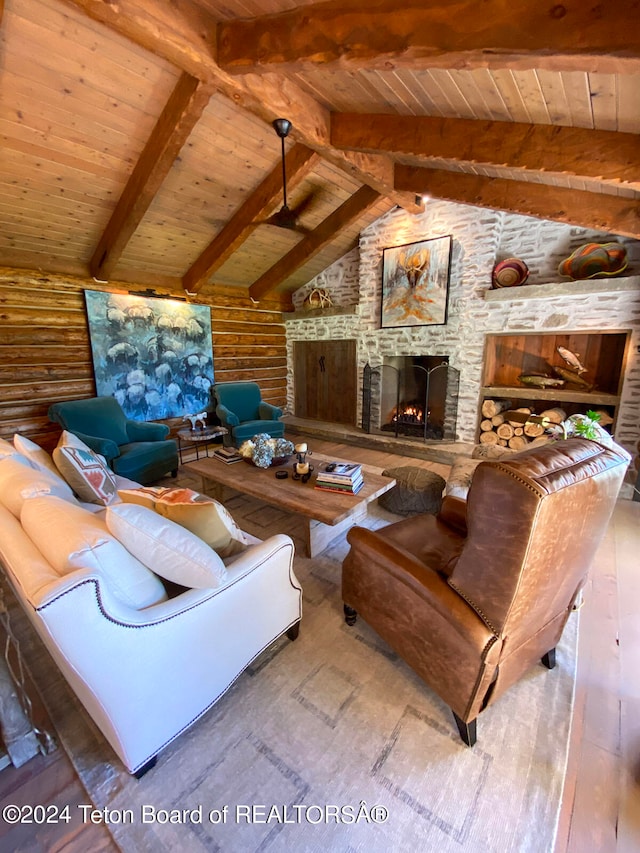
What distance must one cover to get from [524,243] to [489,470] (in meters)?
4.05

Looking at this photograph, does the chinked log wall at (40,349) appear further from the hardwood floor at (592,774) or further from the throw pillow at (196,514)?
the hardwood floor at (592,774)

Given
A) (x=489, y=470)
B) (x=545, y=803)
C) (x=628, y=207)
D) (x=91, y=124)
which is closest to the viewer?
(x=489, y=470)

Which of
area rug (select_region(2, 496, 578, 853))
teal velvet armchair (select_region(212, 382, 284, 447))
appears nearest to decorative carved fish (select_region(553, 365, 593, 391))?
area rug (select_region(2, 496, 578, 853))

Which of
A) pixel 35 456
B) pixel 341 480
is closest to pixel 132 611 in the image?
pixel 341 480

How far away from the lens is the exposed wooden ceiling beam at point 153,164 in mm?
2490

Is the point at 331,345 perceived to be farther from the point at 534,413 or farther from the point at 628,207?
the point at 628,207

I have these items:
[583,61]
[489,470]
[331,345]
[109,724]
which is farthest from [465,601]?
[331,345]

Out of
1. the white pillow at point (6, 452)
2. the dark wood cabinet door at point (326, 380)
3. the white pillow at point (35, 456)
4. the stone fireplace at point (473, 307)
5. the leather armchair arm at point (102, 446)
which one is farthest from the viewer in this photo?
the dark wood cabinet door at point (326, 380)

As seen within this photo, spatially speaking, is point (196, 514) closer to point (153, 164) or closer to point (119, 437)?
point (119, 437)

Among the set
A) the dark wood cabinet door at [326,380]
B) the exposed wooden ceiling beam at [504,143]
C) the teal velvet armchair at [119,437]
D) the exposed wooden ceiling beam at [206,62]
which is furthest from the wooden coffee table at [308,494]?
the dark wood cabinet door at [326,380]

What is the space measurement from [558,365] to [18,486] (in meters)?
4.81

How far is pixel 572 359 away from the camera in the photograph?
12.1 ft

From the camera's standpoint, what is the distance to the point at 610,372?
146 inches

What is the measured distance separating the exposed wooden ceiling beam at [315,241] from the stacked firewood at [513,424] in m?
2.86
